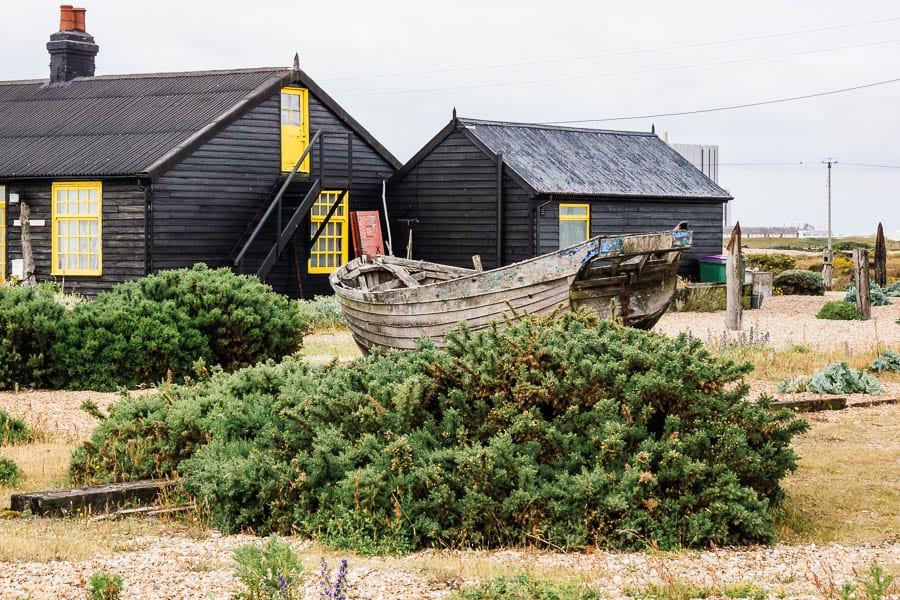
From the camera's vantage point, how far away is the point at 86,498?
341 inches

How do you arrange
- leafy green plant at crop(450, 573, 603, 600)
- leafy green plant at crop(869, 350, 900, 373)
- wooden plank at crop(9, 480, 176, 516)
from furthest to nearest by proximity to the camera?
1. leafy green plant at crop(869, 350, 900, 373)
2. wooden plank at crop(9, 480, 176, 516)
3. leafy green plant at crop(450, 573, 603, 600)

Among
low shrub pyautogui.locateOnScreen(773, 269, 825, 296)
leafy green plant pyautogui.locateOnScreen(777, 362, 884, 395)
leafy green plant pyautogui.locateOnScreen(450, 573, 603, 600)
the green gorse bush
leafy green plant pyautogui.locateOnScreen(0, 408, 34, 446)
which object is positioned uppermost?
low shrub pyautogui.locateOnScreen(773, 269, 825, 296)

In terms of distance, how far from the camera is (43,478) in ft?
32.9

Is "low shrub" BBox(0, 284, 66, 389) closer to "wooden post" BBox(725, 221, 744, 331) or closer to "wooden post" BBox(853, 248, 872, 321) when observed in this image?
"wooden post" BBox(725, 221, 744, 331)

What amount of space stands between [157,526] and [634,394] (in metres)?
3.43

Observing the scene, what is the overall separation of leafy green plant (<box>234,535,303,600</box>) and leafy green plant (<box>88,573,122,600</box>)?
597 millimetres

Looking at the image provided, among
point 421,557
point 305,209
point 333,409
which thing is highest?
point 305,209

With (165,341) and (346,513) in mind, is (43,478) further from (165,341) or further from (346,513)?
(165,341)

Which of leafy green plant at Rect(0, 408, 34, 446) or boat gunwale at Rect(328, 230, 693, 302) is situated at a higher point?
boat gunwale at Rect(328, 230, 693, 302)

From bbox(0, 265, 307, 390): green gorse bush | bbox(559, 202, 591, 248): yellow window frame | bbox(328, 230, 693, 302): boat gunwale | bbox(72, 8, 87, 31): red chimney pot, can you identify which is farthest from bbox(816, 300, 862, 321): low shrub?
bbox(72, 8, 87, 31): red chimney pot

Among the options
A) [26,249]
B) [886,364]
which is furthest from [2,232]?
[886,364]

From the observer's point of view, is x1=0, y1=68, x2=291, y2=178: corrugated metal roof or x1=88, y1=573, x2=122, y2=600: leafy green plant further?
x1=0, y1=68, x2=291, y2=178: corrugated metal roof

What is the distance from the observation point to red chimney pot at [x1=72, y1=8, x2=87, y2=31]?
3222cm

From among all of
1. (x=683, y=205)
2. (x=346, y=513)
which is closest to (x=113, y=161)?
(x=683, y=205)
